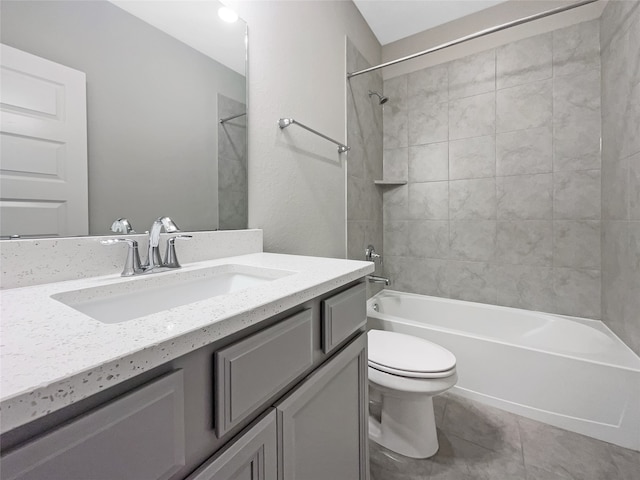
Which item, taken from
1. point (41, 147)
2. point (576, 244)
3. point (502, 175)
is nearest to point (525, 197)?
point (502, 175)

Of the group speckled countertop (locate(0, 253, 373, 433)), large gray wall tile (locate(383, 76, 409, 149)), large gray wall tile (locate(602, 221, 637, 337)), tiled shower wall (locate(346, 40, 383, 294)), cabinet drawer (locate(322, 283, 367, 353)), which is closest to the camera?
speckled countertop (locate(0, 253, 373, 433))

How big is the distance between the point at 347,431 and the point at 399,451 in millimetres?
677

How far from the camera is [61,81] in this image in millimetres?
715

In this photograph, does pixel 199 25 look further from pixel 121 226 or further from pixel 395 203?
pixel 395 203

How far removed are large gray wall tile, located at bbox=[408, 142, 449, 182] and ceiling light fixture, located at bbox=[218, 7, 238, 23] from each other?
168 centimetres

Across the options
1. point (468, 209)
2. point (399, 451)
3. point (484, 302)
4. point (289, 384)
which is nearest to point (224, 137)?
point (289, 384)

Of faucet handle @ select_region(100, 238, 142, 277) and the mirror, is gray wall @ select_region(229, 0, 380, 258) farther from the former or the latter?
faucet handle @ select_region(100, 238, 142, 277)

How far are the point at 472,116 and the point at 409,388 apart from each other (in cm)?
200

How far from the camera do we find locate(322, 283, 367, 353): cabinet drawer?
69 cm

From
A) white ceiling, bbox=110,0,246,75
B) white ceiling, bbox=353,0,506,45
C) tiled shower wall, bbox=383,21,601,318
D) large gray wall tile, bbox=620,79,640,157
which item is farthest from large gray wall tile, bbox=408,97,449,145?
white ceiling, bbox=110,0,246,75

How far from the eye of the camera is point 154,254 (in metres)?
0.82

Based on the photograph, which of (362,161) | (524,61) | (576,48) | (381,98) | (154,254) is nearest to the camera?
(154,254)

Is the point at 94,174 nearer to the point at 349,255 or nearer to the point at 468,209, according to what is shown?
the point at 349,255

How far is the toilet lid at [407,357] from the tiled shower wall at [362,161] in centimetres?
71
